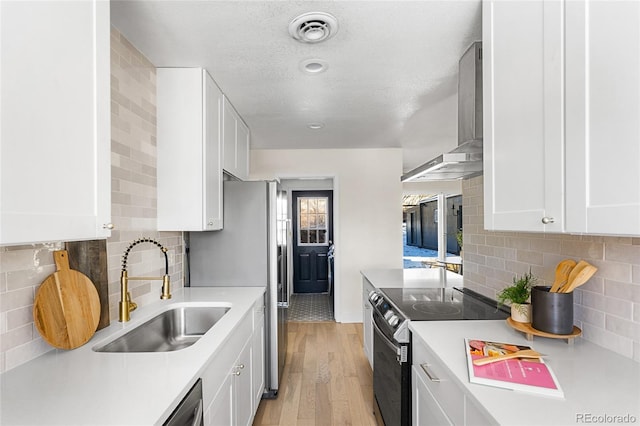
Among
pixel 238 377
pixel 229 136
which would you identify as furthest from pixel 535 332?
pixel 229 136

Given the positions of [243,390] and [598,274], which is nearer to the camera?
[598,274]

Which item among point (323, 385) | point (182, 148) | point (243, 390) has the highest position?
point (182, 148)

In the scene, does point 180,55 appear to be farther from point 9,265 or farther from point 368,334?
point 368,334

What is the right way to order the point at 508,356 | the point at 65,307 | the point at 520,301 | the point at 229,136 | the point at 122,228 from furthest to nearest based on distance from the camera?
the point at 229,136
the point at 122,228
the point at 520,301
the point at 65,307
the point at 508,356

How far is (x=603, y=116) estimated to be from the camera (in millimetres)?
888

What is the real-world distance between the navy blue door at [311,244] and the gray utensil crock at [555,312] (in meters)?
4.95

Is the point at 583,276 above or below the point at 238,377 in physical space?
above

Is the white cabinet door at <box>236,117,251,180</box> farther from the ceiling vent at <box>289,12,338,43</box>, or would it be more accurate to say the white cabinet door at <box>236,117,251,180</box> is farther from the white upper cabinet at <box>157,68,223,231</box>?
the ceiling vent at <box>289,12,338,43</box>

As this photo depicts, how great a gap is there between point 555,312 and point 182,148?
2062 millimetres

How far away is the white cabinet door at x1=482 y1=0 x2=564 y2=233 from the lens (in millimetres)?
1052

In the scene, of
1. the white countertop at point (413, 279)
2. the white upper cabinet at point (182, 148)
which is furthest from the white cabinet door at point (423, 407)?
the white upper cabinet at point (182, 148)

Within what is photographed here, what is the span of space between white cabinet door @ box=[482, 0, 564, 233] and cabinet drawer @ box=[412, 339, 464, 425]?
23.1 inches

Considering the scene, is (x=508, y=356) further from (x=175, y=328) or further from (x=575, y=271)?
(x=175, y=328)

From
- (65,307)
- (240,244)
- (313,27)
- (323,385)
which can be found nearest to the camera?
(65,307)
